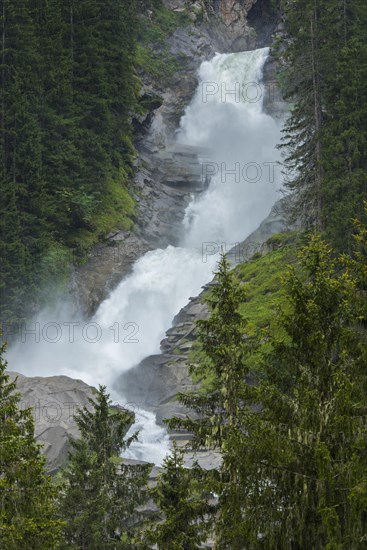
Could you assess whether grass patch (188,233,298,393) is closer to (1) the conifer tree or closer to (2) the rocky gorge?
(2) the rocky gorge

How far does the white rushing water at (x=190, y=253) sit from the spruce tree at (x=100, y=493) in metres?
10.5

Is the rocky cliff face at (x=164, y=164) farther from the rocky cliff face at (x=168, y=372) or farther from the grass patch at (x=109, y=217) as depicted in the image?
the rocky cliff face at (x=168, y=372)

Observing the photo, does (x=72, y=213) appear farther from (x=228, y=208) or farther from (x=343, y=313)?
(x=343, y=313)

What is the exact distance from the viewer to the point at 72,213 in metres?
42.1

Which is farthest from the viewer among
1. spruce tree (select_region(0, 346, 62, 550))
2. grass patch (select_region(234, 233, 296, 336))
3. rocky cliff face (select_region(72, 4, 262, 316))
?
rocky cliff face (select_region(72, 4, 262, 316))

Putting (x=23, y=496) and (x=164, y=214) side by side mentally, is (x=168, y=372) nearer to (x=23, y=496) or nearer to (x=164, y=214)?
(x=164, y=214)

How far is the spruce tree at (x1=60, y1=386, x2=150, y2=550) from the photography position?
1540 centimetres

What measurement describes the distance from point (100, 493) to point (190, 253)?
3168 cm

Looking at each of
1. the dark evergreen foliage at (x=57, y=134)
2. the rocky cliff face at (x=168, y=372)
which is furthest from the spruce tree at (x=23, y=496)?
the dark evergreen foliage at (x=57, y=134)

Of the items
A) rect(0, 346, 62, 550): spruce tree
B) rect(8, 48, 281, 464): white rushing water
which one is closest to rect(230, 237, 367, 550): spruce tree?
rect(0, 346, 62, 550): spruce tree

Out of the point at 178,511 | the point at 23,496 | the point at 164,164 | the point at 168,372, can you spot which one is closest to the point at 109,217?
the point at 164,164

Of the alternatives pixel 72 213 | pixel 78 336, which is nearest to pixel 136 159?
pixel 72 213

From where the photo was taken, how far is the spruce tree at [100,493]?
15.4m

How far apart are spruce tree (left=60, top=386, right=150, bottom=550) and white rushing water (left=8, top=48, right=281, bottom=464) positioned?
10486 millimetres
